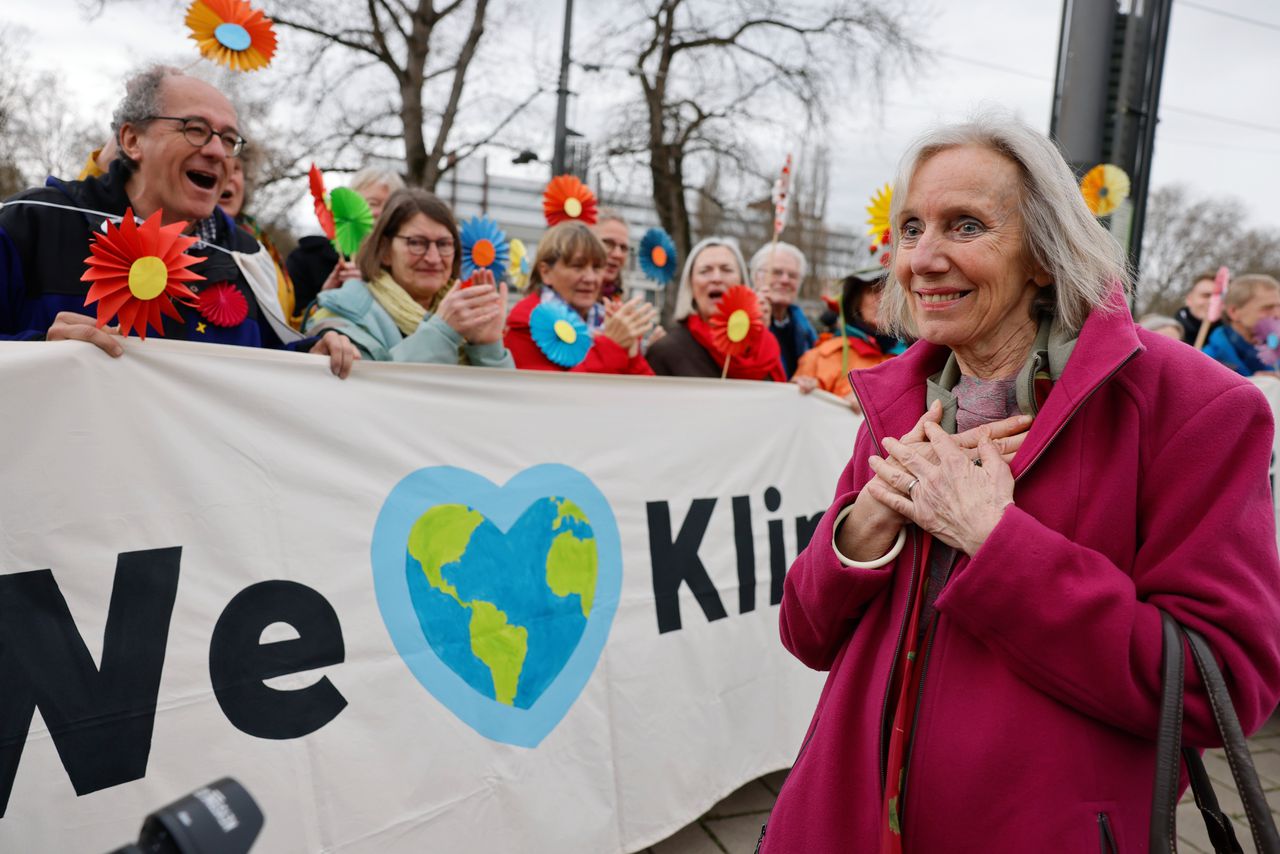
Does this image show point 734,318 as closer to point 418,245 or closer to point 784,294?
point 784,294

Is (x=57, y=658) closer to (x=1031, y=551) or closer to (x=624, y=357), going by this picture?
(x=1031, y=551)

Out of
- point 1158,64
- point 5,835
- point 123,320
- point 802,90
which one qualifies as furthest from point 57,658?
point 802,90

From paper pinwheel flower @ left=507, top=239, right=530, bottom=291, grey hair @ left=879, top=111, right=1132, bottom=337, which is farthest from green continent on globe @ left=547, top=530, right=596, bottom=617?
paper pinwheel flower @ left=507, top=239, right=530, bottom=291

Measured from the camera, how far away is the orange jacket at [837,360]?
408 centimetres

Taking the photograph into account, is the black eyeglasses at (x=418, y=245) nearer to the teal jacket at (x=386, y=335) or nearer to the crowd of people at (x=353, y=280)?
the crowd of people at (x=353, y=280)

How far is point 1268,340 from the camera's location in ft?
18.3

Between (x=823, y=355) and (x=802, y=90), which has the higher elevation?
(x=802, y=90)

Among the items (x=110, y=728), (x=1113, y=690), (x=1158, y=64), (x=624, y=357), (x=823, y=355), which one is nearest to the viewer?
(x=1113, y=690)

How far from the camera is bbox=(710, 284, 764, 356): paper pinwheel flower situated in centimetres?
368

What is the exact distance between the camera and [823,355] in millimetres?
4219

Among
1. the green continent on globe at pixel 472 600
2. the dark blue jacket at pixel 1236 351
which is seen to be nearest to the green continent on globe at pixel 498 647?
the green continent on globe at pixel 472 600

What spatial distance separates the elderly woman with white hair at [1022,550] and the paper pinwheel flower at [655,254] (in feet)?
9.58

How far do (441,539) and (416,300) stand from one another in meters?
1.08

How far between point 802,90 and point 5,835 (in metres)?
14.9
